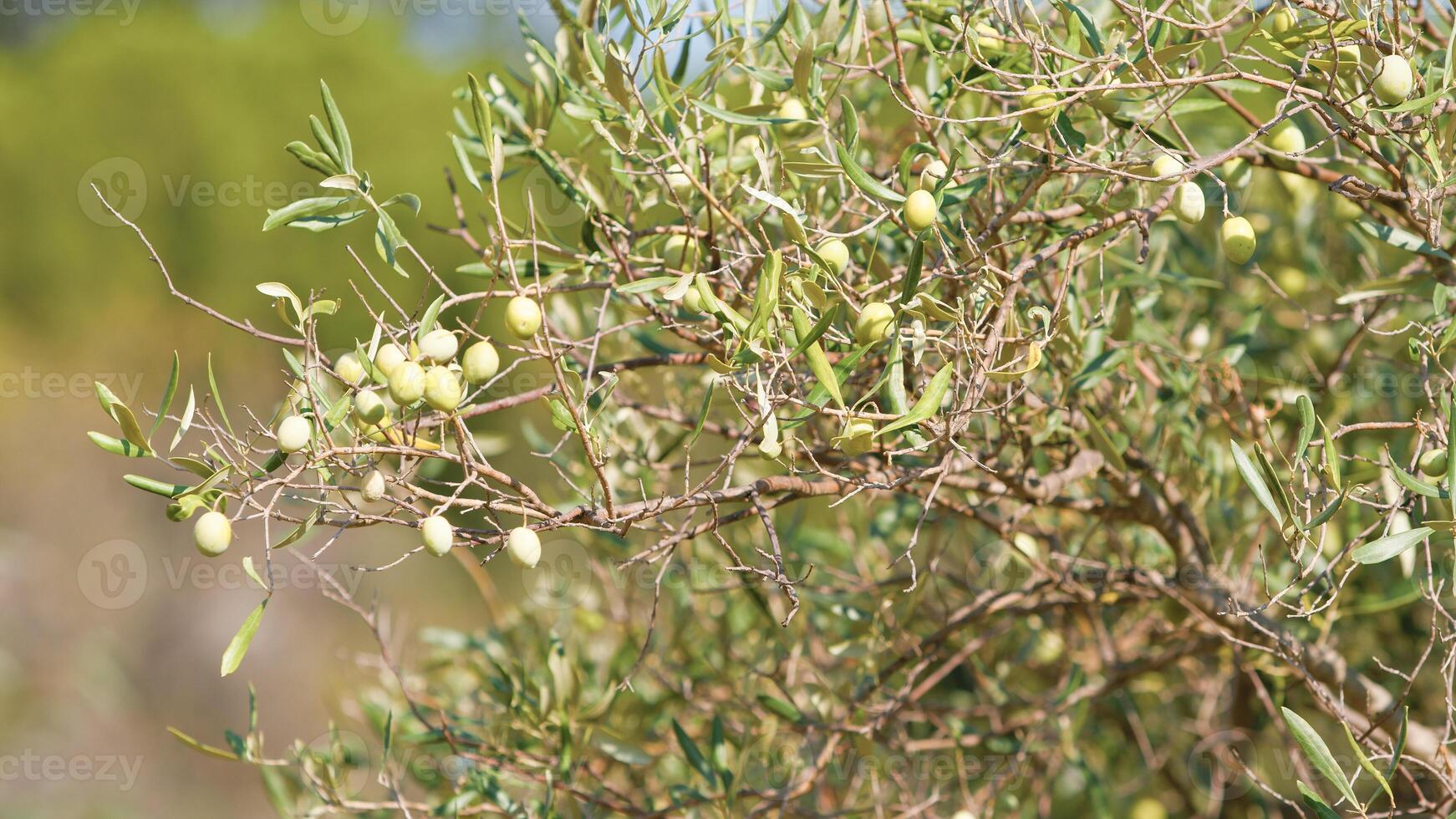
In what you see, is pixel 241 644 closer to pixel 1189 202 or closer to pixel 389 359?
pixel 389 359

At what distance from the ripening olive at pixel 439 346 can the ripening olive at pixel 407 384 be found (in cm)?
3

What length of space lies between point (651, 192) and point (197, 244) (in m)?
6.51

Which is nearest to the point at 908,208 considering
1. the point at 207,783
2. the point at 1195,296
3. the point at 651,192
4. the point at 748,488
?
the point at 748,488

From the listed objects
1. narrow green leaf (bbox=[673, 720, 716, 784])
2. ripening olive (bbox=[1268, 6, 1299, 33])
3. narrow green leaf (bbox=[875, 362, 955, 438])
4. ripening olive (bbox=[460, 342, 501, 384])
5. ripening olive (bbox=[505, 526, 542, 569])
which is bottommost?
narrow green leaf (bbox=[673, 720, 716, 784])

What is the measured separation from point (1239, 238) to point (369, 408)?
58 centimetres

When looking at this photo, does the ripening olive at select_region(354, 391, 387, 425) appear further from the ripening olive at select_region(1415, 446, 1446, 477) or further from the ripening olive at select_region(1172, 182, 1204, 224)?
the ripening olive at select_region(1415, 446, 1446, 477)

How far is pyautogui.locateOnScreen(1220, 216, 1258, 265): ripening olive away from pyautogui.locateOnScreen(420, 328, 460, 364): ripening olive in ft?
1.70

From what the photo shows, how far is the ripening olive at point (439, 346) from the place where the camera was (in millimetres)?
→ 621

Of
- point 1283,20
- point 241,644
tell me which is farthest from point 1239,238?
point 241,644

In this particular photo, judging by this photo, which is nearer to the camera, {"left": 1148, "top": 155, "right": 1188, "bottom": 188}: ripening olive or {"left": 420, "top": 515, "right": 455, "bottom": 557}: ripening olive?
{"left": 420, "top": 515, "right": 455, "bottom": 557}: ripening olive

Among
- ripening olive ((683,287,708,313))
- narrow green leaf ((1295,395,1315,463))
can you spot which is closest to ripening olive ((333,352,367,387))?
ripening olive ((683,287,708,313))

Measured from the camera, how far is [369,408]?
619 mm

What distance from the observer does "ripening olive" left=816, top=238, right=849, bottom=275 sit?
2.23 ft

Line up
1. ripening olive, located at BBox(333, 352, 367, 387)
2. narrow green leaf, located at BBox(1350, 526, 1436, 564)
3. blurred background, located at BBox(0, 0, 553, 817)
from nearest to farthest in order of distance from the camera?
narrow green leaf, located at BBox(1350, 526, 1436, 564)
ripening olive, located at BBox(333, 352, 367, 387)
blurred background, located at BBox(0, 0, 553, 817)
